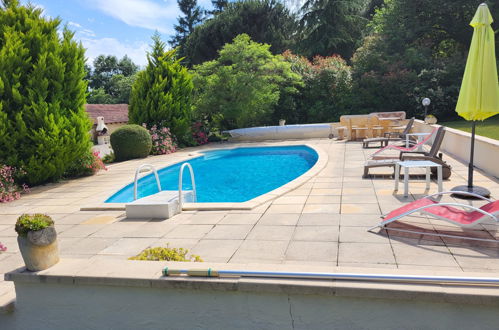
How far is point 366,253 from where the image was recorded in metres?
3.71

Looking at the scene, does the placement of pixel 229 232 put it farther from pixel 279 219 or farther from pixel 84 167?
pixel 84 167

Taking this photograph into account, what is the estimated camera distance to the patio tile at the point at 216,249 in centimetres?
385

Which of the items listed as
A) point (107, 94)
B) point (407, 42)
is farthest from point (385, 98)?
point (107, 94)

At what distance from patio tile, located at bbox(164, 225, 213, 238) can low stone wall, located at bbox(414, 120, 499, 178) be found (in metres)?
5.58

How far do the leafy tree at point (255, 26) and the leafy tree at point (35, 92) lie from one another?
69.7 ft

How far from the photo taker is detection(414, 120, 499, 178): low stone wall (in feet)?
23.1

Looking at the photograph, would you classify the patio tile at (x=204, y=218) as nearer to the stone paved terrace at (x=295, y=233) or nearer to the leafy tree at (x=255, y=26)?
the stone paved terrace at (x=295, y=233)

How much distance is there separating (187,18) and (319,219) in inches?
1662

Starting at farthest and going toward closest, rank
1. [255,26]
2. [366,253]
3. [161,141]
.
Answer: [255,26] < [161,141] < [366,253]

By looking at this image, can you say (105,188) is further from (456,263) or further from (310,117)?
(310,117)

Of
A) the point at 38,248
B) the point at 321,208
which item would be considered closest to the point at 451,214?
the point at 321,208

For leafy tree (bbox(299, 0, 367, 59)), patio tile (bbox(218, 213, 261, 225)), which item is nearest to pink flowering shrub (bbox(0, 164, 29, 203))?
patio tile (bbox(218, 213, 261, 225))

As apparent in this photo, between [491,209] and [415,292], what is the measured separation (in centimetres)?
201

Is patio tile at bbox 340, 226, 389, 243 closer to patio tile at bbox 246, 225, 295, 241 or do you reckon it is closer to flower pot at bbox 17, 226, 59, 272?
patio tile at bbox 246, 225, 295, 241
